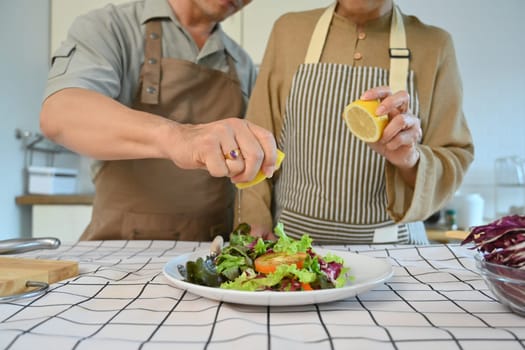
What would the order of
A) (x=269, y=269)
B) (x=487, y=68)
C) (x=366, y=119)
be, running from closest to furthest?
1. (x=269, y=269)
2. (x=366, y=119)
3. (x=487, y=68)

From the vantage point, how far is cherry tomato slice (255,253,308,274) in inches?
22.5

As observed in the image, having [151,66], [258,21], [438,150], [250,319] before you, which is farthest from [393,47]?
[258,21]

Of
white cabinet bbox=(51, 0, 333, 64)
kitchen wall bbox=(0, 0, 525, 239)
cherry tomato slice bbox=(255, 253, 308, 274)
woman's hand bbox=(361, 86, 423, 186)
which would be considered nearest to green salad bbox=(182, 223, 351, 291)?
cherry tomato slice bbox=(255, 253, 308, 274)

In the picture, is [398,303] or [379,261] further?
[379,261]

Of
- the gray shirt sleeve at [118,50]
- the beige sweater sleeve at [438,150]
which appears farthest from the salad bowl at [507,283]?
the gray shirt sleeve at [118,50]

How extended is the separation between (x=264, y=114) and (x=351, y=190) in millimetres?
307

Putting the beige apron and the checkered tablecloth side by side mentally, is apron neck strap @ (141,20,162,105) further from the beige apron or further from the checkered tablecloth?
the checkered tablecloth

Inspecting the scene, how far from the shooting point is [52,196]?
217 cm

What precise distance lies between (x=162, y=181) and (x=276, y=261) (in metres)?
0.65

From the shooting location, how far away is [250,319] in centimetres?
45

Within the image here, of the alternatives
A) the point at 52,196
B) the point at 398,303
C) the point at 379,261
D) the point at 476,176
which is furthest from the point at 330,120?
the point at 476,176

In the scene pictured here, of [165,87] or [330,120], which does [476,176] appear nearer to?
[330,120]

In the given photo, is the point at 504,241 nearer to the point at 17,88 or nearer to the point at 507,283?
the point at 507,283

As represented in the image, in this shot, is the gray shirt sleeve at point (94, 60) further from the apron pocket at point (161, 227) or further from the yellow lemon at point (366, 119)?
the yellow lemon at point (366, 119)
